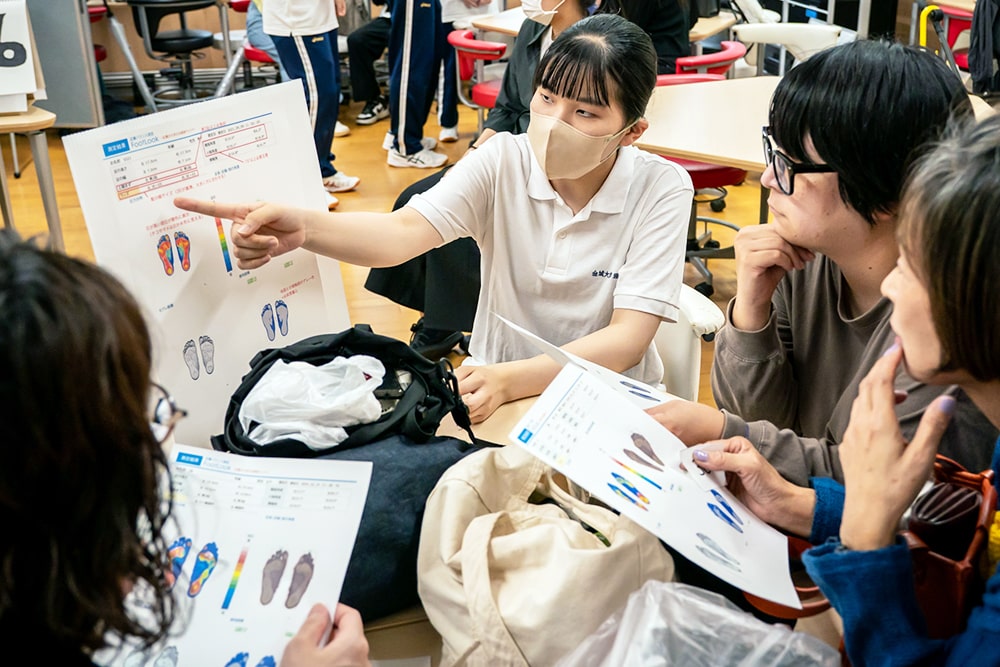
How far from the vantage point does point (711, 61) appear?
3658 mm

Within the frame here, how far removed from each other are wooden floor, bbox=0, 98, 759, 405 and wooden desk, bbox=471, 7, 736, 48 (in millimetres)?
750

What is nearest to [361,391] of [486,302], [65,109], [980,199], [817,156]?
[486,302]

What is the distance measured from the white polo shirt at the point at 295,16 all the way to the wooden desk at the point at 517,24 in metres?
0.67

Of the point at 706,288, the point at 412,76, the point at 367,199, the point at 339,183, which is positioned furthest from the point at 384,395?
the point at 412,76

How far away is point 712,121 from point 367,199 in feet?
7.00

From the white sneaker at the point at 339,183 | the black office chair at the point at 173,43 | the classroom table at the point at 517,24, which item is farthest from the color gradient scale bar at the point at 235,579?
the black office chair at the point at 173,43

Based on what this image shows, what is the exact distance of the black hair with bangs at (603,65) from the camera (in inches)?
62.2

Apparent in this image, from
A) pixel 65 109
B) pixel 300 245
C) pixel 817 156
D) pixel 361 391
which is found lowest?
pixel 65 109

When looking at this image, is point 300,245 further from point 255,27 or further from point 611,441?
point 255,27

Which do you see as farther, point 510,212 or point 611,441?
point 510,212

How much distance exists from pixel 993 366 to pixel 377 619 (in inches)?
28.1

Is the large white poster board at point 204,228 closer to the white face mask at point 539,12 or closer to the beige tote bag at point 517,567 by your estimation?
the beige tote bag at point 517,567

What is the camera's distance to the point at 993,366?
0.85m

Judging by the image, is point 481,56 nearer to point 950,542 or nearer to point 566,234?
point 566,234
